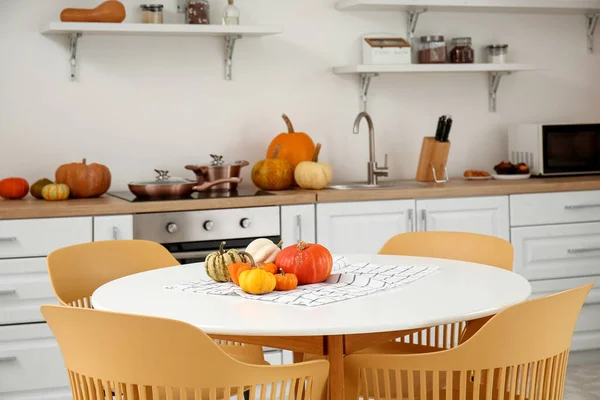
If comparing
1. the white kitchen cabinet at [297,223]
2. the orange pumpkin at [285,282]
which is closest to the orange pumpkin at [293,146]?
the white kitchen cabinet at [297,223]

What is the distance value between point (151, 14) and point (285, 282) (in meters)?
2.10

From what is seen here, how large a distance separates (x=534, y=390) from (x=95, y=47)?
9.11ft

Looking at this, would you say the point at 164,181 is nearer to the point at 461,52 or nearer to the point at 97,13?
the point at 97,13

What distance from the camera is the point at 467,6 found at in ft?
14.1

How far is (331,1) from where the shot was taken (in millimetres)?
4316

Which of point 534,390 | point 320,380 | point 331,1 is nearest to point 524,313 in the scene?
point 534,390

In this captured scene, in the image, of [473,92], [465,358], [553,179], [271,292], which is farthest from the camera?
[473,92]

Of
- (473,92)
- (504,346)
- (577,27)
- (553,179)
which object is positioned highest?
(577,27)

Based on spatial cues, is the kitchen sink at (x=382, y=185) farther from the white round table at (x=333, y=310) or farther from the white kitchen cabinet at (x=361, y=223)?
the white round table at (x=333, y=310)

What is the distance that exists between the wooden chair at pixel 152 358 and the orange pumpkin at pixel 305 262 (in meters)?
0.47

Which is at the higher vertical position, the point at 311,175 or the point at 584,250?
the point at 311,175

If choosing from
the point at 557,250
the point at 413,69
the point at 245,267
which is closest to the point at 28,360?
the point at 245,267

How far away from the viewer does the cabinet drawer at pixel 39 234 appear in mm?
3275

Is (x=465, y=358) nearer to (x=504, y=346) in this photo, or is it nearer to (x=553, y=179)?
(x=504, y=346)
